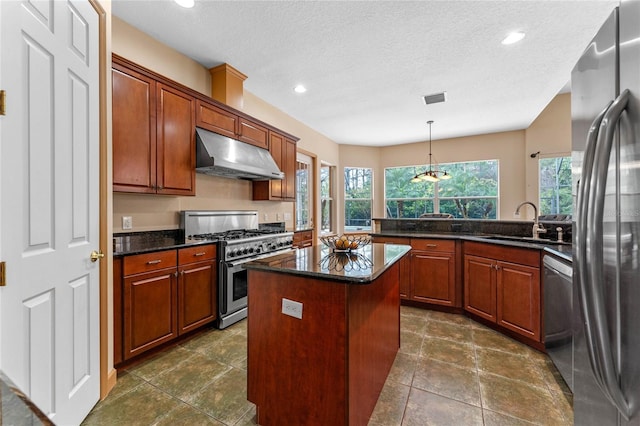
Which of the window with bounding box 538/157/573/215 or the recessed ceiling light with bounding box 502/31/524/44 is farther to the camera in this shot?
the window with bounding box 538/157/573/215

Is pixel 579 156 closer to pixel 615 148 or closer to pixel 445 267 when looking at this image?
pixel 615 148

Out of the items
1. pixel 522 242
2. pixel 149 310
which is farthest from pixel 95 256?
pixel 522 242

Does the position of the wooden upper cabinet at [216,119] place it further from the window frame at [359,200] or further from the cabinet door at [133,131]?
the window frame at [359,200]

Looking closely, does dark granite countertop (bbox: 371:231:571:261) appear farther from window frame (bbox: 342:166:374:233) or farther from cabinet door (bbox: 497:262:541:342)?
window frame (bbox: 342:166:374:233)

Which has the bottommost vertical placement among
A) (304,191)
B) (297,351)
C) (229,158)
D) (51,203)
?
(297,351)

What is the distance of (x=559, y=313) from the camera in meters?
2.01

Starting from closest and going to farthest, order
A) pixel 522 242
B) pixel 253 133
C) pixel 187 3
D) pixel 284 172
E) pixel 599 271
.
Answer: pixel 599 271 < pixel 187 3 < pixel 522 242 < pixel 253 133 < pixel 284 172

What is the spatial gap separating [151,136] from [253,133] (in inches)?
53.2

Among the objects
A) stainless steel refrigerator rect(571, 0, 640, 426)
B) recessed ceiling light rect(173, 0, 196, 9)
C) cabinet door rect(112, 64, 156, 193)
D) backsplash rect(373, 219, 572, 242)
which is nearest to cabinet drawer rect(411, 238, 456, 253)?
backsplash rect(373, 219, 572, 242)

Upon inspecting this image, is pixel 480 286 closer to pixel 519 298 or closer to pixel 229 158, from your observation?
pixel 519 298

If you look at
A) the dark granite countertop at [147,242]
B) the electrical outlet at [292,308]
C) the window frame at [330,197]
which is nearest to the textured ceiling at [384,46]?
the dark granite countertop at [147,242]

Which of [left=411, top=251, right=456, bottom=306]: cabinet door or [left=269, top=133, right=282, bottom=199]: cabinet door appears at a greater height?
[left=269, top=133, right=282, bottom=199]: cabinet door

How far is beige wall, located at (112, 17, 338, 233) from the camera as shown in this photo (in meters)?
2.50

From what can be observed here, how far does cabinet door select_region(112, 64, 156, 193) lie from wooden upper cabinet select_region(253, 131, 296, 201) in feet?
5.40
